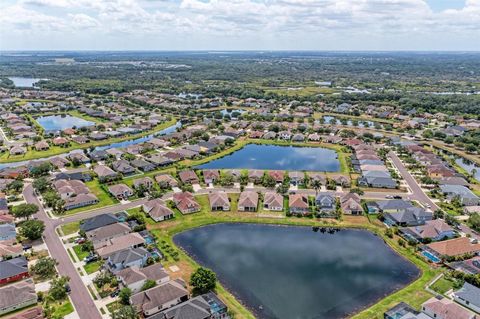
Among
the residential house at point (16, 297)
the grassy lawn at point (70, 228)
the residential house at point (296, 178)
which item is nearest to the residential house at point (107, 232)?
the grassy lawn at point (70, 228)

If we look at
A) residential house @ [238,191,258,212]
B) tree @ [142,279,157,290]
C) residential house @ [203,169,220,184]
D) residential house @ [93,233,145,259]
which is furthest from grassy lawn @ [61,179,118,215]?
tree @ [142,279,157,290]

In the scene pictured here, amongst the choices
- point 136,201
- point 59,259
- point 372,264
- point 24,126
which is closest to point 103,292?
point 59,259

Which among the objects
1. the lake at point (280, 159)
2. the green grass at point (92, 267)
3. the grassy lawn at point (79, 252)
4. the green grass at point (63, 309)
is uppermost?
the lake at point (280, 159)

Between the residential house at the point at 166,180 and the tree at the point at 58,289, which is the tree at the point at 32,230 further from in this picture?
the residential house at the point at 166,180

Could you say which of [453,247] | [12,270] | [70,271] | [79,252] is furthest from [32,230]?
[453,247]

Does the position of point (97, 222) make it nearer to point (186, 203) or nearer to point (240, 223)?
point (186, 203)

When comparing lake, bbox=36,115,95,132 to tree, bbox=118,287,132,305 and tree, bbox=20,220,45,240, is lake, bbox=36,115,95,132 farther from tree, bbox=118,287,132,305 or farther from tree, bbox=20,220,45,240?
tree, bbox=118,287,132,305
